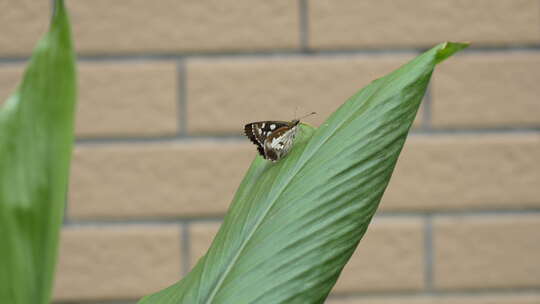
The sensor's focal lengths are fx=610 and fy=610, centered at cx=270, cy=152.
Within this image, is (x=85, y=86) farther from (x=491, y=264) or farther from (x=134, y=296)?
(x=491, y=264)

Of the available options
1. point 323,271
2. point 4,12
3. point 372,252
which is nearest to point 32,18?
point 4,12

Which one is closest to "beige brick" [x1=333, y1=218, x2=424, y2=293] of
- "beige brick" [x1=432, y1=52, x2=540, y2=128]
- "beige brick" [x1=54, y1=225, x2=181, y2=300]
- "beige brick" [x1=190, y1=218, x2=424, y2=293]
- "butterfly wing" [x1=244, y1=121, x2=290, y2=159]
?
"beige brick" [x1=190, y1=218, x2=424, y2=293]

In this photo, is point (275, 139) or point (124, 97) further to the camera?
point (124, 97)

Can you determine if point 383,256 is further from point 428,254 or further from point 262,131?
point 262,131

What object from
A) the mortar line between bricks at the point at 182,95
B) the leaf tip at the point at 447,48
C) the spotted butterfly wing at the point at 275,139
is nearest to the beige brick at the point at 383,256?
the mortar line between bricks at the point at 182,95

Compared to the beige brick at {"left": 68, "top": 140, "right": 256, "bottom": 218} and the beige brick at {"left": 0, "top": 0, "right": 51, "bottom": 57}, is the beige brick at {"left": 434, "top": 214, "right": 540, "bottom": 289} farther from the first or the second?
the beige brick at {"left": 0, "top": 0, "right": 51, "bottom": 57}

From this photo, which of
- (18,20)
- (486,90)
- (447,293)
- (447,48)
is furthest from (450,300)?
(18,20)
